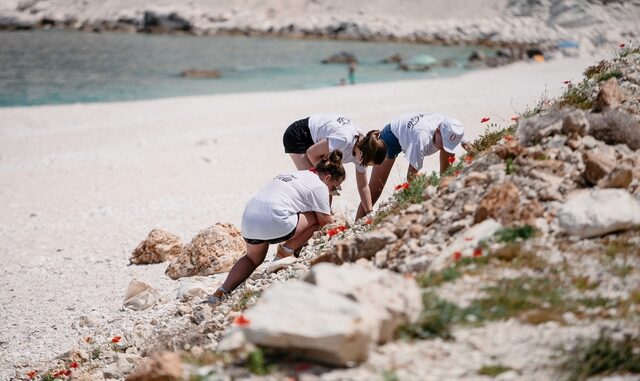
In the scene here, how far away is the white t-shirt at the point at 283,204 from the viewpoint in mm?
7566

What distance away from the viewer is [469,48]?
207ft

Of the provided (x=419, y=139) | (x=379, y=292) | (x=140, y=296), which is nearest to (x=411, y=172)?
(x=419, y=139)

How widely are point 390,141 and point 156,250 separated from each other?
3.83 m

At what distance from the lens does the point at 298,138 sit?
948cm

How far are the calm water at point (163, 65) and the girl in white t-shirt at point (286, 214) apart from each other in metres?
25.9

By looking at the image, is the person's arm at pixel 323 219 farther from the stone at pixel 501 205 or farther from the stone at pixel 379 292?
the stone at pixel 379 292

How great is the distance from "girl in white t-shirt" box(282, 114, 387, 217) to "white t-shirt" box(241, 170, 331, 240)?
3.64 feet

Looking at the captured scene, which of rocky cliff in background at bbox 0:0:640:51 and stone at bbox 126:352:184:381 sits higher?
rocky cliff in background at bbox 0:0:640:51

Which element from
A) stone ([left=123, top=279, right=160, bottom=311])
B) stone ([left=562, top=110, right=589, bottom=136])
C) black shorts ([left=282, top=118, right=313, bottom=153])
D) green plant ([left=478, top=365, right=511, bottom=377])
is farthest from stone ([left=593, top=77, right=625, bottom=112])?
stone ([left=123, top=279, right=160, bottom=311])

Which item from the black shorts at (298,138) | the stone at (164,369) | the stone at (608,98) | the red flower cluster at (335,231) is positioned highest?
the stone at (608,98)

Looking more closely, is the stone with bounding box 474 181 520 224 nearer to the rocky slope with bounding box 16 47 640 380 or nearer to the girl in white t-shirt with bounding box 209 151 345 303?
the rocky slope with bounding box 16 47 640 380

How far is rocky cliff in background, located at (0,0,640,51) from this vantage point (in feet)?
229

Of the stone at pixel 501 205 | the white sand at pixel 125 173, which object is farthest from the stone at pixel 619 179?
the white sand at pixel 125 173

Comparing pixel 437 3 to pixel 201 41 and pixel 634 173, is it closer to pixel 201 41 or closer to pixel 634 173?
pixel 201 41
